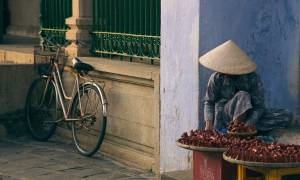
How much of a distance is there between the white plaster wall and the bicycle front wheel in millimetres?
1174

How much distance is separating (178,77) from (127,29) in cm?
172

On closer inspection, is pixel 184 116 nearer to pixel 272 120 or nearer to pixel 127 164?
pixel 272 120

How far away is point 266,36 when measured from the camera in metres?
7.52

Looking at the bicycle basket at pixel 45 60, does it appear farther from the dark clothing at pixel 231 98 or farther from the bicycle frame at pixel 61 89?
the dark clothing at pixel 231 98

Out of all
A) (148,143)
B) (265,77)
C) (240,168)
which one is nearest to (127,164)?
(148,143)

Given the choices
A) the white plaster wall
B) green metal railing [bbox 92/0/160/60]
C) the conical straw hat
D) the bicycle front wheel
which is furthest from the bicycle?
the conical straw hat

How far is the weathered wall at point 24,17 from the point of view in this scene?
12859 mm

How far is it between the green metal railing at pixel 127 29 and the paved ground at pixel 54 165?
1.20m

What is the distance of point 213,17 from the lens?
23.5ft

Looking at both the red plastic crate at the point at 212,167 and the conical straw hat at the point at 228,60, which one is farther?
the conical straw hat at the point at 228,60

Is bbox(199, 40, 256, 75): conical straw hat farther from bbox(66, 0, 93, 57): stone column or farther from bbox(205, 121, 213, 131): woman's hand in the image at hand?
bbox(66, 0, 93, 57): stone column

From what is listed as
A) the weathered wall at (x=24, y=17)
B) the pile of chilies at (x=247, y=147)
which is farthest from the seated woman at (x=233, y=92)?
the weathered wall at (x=24, y=17)

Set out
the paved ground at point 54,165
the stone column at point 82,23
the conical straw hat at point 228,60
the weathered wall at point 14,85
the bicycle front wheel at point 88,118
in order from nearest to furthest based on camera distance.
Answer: the conical straw hat at point 228,60
the paved ground at point 54,165
the bicycle front wheel at point 88,118
the stone column at point 82,23
the weathered wall at point 14,85

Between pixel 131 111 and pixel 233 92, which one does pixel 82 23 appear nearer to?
pixel 131 111
